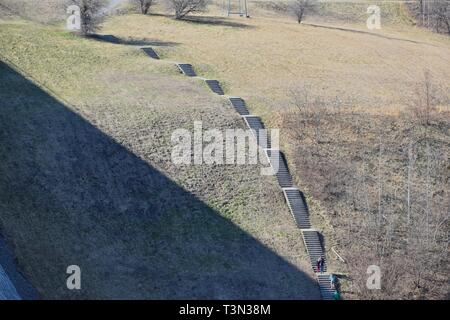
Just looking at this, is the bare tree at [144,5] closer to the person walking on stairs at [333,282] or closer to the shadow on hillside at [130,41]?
the shadow on hillside at [130,41]

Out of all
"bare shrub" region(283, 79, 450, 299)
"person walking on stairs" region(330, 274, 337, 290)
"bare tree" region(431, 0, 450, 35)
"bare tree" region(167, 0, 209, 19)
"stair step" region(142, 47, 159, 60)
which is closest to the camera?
"person walking on stairs" region(330, 274, 337, 290)

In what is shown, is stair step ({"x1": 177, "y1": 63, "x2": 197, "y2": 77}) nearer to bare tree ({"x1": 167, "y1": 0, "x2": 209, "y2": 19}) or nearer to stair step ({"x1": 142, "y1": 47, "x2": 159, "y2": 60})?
stair step ({"x1": 142, "y1": 47, "x2": 159, "y2": 60})

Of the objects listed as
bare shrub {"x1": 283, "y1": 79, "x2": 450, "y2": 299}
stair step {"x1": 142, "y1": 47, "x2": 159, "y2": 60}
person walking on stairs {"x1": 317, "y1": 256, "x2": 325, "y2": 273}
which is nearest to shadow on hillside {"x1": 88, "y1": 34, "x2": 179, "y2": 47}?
stair step {"x1": 142, "y1": 47, "x2": 159, "y2": 60}

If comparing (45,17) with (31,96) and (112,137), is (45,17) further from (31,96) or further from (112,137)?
(112,137)

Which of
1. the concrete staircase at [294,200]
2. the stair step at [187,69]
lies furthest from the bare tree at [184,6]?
the concrete staircase at [294,200]

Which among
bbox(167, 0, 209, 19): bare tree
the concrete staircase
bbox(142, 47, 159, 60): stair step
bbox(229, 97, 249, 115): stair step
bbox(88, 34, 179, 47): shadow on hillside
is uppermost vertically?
bbox(167, 0, 209, 19): bare tree

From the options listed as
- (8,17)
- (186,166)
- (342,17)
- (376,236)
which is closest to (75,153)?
(186,166)
